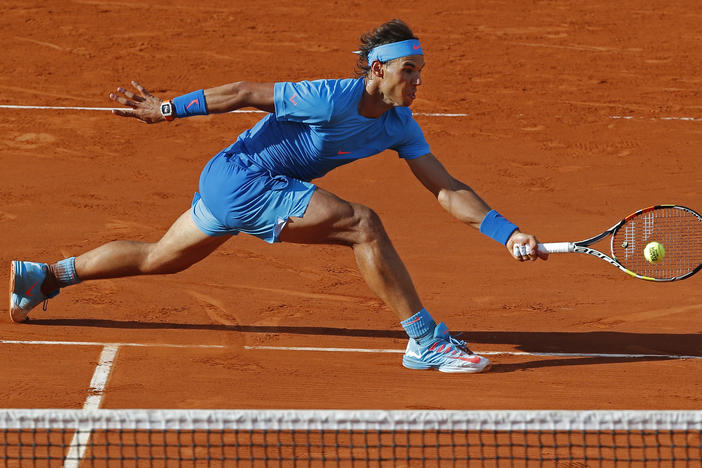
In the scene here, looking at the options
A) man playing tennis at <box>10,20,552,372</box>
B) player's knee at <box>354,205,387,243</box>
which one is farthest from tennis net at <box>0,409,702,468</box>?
player's knee at <box>354,205,387,243</box>

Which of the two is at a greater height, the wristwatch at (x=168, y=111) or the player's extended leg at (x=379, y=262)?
the wristwatch at (x=168, y=111)

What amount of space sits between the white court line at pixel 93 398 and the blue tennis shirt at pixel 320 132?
1379mm

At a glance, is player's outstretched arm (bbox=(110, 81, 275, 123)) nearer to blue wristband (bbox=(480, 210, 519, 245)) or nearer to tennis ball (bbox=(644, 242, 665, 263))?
blue wristband (bbox=(480, 210, 519, 245))

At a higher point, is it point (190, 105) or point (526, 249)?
point (190, 105)

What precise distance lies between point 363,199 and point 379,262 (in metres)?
3.45

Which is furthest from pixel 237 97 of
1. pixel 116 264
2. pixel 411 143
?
pixel 116 264

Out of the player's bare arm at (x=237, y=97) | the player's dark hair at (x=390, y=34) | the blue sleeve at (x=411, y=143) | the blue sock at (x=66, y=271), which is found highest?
the player's dark hair at (x=390, y=34)

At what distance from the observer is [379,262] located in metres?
5.99

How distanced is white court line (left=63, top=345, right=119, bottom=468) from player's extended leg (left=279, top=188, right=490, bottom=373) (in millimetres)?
1235

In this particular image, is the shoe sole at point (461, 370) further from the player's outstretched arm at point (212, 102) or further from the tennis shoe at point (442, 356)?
the player's outstretched arm at point (212, 102)

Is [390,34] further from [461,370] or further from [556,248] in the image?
[461,370]

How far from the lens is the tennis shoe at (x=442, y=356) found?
6.25 metres

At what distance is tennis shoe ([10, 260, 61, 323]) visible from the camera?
21.9 feet

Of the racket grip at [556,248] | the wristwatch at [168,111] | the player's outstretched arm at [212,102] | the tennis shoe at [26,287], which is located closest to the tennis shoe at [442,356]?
the racket grip at [556,248]
